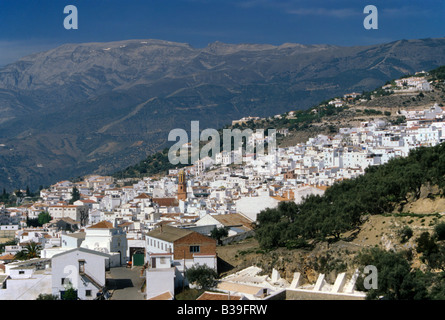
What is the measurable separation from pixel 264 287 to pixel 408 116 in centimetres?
5772

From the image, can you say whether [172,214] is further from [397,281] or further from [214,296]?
[397,281]

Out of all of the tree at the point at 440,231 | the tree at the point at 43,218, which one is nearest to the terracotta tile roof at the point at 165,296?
the tree at the point at 440,231

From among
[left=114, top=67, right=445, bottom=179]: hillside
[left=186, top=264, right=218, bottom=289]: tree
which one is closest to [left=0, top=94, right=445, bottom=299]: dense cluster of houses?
[left=186, top=264, right=218, bottom=289]: tree

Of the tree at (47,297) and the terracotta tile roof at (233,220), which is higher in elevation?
the terracotta tile roof at (233,220)

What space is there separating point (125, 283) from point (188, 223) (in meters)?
11.1

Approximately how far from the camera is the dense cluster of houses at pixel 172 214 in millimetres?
20625

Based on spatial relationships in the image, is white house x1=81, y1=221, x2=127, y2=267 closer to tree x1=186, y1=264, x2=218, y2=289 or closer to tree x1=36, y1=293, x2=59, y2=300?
tree x1=36, y1=293, x2=59, y2=300

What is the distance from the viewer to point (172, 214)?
133 ft

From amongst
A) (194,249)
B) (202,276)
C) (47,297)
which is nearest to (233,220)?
(194,249)

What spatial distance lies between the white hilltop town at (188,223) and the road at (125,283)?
0.09 m

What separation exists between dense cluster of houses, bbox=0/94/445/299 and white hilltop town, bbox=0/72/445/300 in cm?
4

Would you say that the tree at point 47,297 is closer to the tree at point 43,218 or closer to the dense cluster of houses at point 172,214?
the dense cluster of houses at point 172,214

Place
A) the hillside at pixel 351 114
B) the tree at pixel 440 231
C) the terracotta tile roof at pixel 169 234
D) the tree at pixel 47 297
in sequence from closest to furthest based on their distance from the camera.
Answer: the tree at pixel 440 231, the tree at pixel 47 297, the terracotta tile roof at pixel 169 234, the hillside at pixel 351 114

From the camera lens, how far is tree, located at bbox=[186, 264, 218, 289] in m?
19.8
